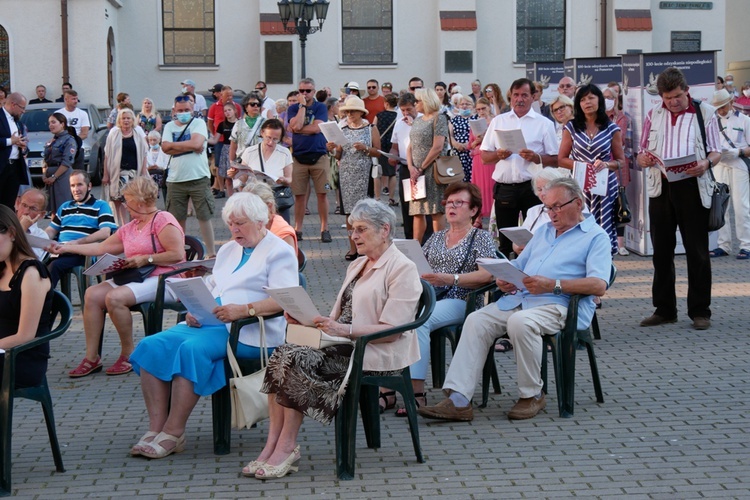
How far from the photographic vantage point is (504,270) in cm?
694

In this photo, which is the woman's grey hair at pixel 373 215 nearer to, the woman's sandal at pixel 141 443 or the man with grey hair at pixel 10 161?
the woman's sandal at pixel 141 443

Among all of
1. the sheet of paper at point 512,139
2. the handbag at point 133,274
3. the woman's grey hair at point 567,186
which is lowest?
the handbag at point 133,274

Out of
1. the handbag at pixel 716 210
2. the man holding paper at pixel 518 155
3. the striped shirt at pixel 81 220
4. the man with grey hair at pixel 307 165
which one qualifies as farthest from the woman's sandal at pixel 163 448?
the man with grey hair at pixel 307 165

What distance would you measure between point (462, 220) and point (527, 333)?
3.58 ft

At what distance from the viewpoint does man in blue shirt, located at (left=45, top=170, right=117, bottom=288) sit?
9852 millimetres

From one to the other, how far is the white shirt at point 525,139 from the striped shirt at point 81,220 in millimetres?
3421

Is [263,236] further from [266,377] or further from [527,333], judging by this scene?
[527,333]

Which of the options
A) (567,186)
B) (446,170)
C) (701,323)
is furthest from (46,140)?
(567,186)

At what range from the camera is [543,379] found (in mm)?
7426

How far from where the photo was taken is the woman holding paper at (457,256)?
745 centimetres

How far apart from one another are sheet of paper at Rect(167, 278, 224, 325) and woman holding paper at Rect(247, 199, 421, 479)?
1.74 ft

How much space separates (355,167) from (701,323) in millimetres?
5394

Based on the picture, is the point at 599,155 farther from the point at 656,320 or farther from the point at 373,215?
the point at 373,215

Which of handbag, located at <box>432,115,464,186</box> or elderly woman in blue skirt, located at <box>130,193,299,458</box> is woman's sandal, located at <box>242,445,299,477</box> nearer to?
elderly woman in blue skirt, located at <box>130,193,299,458</box>
